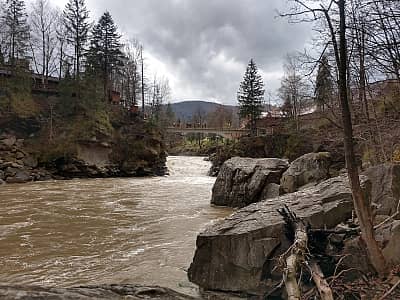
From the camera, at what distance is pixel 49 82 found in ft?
141

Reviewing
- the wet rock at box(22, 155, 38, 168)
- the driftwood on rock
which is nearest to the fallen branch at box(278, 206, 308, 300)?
the driftwood on rock

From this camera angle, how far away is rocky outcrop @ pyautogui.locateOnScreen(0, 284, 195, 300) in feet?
11.7

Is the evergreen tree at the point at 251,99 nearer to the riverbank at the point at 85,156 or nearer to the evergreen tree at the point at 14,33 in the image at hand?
the riverbank at the point at 85,156

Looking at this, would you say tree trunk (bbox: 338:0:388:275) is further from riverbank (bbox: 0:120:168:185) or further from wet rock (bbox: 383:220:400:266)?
riverbank (bbox: 0:120:168:185)

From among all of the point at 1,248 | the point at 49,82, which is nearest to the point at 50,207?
the point at 1,248

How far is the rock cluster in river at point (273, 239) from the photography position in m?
5.76

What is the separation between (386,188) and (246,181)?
8956 mm

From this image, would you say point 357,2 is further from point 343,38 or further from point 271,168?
point 271,168

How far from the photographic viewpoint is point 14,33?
39438 millimetres

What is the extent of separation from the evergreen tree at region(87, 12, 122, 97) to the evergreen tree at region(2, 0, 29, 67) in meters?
6.90

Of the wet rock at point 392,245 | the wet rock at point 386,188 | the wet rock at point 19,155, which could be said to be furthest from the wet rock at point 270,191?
the wet rock at point 19,155

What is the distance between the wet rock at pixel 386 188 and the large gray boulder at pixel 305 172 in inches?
248

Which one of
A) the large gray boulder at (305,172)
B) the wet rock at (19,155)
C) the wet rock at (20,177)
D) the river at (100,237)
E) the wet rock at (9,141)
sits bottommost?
the river at (100,237)

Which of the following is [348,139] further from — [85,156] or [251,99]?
[251,99]
